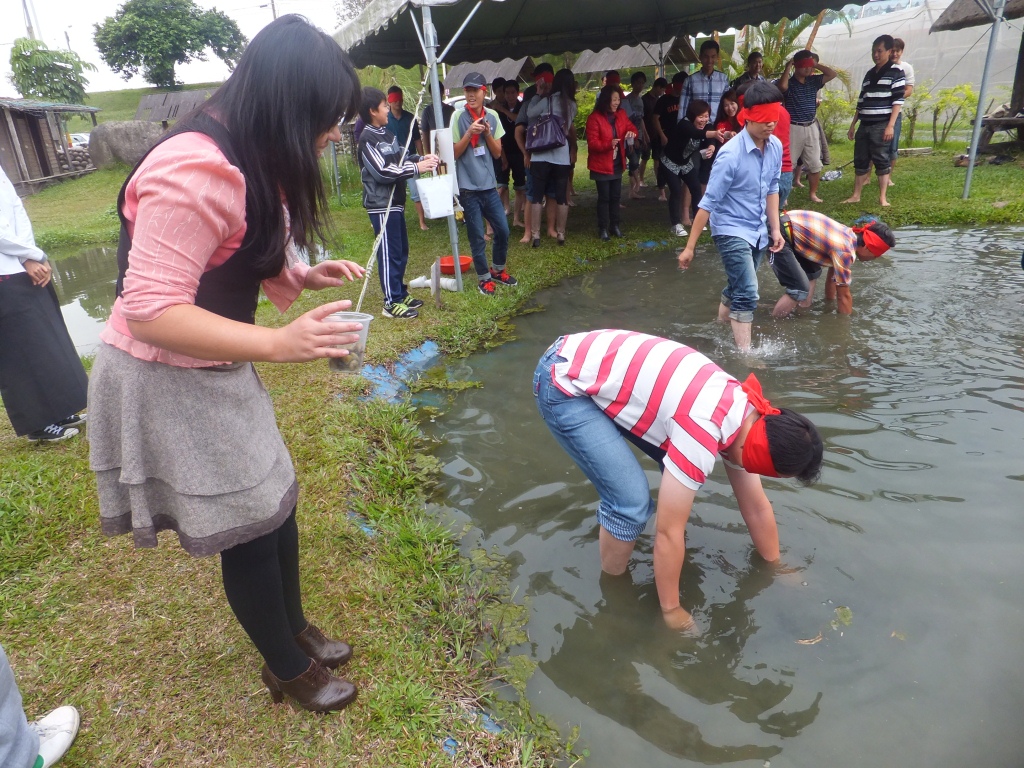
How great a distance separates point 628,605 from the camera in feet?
8.86

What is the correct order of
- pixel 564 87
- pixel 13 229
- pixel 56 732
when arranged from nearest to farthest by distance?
pixel 56 732 → pixel 13 229 → pixel 564 87

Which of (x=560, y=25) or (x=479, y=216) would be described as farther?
(x=560, y=25)

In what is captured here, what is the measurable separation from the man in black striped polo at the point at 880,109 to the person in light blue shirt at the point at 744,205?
16.1 ft

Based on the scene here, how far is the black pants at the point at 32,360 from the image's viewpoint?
A: 12.1 feet

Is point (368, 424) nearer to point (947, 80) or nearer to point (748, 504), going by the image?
point (748, 504)

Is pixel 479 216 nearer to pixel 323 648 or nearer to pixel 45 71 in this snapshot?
pixel 323 648

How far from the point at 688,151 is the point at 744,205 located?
13.2ft

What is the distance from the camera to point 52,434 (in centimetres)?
398

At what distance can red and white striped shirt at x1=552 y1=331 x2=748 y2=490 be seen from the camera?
2.17 m

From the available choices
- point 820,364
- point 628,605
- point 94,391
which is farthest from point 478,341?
point 94,391

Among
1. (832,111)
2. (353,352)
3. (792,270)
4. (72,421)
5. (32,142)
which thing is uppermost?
(32,142)

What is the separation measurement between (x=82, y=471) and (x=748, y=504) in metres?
3.42

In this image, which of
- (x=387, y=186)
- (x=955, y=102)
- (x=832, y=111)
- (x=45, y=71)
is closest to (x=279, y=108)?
(x=387, y=186)

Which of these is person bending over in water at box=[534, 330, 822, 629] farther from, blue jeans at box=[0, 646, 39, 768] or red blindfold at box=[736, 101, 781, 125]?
red blindfold at box=[736, 101, 781, 125]
